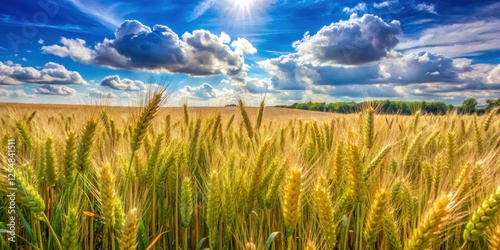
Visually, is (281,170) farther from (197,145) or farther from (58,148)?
(58,148)

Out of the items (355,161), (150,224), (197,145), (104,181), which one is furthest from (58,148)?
(355,161)

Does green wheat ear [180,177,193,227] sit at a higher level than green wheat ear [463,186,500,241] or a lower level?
lower

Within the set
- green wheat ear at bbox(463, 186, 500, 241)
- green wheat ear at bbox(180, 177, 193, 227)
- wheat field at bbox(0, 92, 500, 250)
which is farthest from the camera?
green wheat ear at bbox(180, 177, 193, 227)

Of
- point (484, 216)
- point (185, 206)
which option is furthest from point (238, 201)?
point (484, 216)

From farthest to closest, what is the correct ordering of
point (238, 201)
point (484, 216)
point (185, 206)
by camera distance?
point (238, 201) → point (185, 206) → point (484, 216)

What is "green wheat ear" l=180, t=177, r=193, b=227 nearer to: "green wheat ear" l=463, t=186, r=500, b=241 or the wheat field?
the wheat field

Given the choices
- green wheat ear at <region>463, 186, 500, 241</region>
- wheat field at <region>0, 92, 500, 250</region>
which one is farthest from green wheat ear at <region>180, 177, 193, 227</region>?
green wheat ear at <region>463, 186, 500, 241</region>

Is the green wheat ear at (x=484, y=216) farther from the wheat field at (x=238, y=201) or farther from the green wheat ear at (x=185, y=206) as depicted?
the green wheat ear at (x=185, y=206)

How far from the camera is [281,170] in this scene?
2.18 meters

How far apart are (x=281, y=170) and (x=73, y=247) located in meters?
1.18

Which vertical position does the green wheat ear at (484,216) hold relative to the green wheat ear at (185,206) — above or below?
above

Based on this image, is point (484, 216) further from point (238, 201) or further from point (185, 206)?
point (185, 206)

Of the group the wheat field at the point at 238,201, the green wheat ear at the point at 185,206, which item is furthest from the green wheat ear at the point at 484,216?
the green wheat ear at the point at 185,206

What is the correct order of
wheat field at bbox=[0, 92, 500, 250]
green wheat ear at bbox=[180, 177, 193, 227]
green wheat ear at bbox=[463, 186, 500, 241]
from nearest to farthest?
1. green wheat ear at bbox=[463, 186, 500, 241]
2. wheat field at bbox=[0, 92, 500, 250]
3. green wheat ear at bbox=[180, 177, 193, 227]
